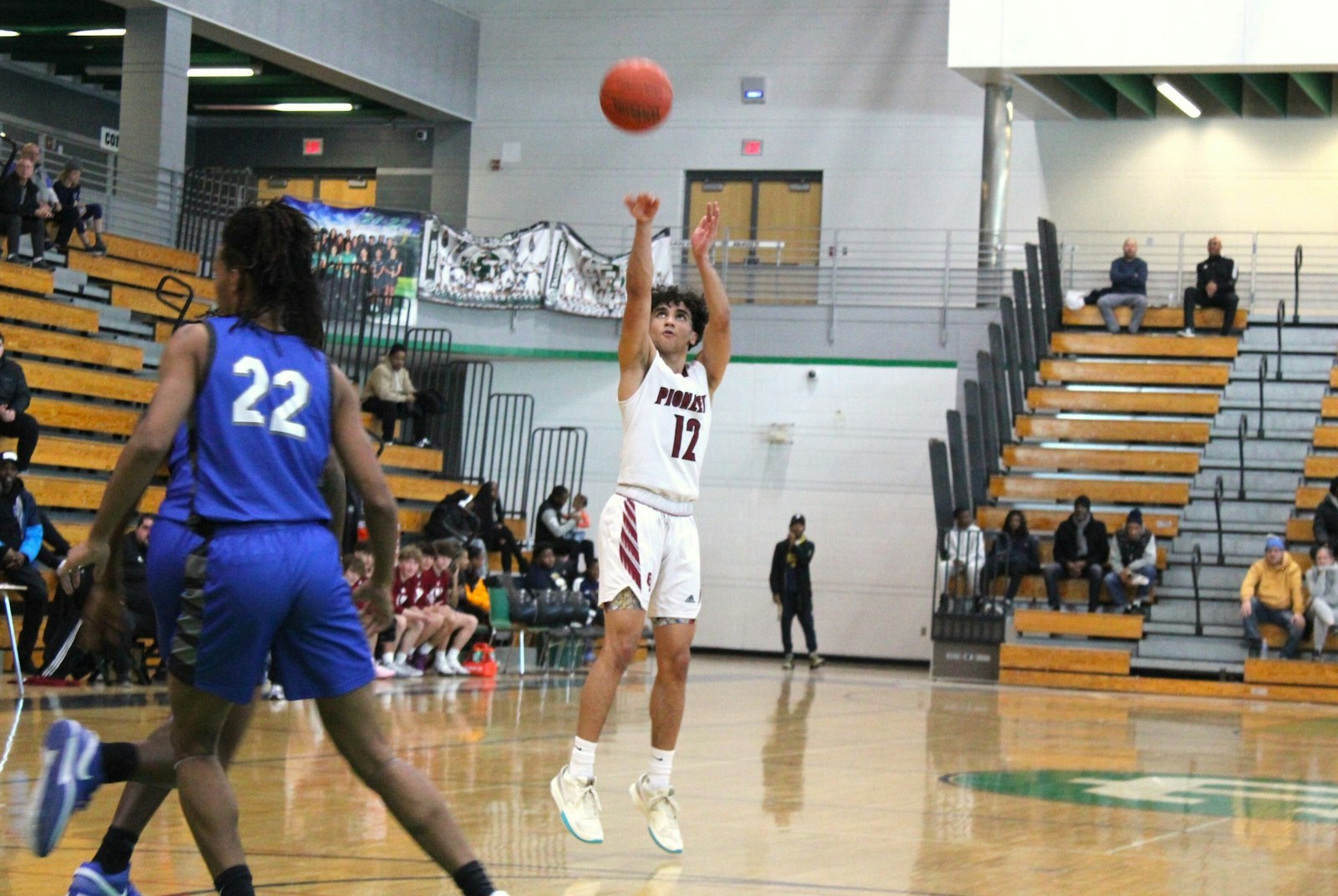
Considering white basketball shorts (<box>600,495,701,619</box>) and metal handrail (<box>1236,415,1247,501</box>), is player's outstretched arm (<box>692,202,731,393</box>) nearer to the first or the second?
white basketball shorts (<box>600,495,701,619</box>)

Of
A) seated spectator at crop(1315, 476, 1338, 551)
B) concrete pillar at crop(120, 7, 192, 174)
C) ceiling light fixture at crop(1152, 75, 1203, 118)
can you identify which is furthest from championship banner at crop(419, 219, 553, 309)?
seated spectator at crop(1315, 476, 1338, 551)

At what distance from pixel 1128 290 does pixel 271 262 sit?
19506 mm

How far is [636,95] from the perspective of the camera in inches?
260

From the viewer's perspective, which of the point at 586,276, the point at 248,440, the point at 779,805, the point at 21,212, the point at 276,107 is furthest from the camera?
the point at 276,107

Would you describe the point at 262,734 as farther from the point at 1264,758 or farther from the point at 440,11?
the point at 440,11

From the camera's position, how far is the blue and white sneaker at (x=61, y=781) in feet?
12.5

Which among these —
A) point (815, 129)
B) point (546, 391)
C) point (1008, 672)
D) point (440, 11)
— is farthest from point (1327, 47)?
point (440, 11)

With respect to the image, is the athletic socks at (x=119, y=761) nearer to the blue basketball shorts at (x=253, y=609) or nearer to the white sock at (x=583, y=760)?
the blue basketball shorts at (x=253, y=609)

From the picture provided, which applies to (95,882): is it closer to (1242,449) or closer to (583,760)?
(583,760)

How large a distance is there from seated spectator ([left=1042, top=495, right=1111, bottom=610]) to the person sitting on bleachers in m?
10.8

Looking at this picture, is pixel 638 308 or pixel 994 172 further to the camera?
pixel 994 172

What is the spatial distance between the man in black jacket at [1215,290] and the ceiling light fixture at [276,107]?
12708 millimetres

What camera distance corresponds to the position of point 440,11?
83.5ft

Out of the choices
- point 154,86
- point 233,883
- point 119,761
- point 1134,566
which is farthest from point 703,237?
point 154,86
